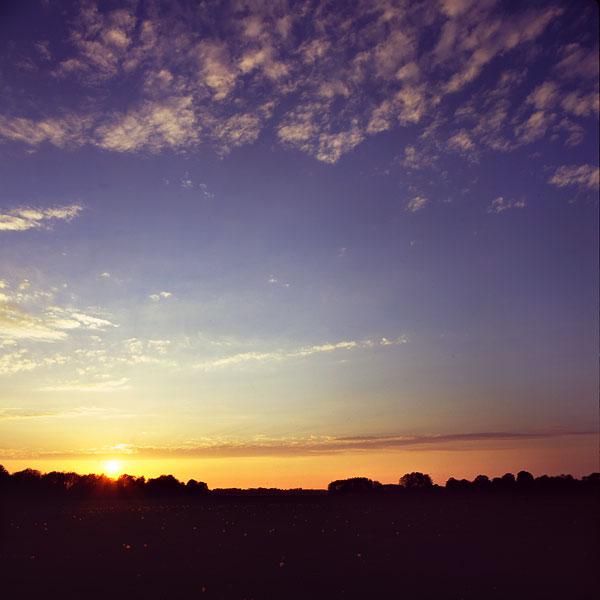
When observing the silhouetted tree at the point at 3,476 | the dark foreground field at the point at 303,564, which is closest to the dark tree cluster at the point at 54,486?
the silhouetted tree at the point at 3,476

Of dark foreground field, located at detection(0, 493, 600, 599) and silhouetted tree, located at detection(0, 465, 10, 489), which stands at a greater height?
dark foreground field, located at detection(0, 493, 600, 599)

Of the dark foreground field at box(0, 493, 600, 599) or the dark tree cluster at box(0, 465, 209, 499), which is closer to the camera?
the dark foreground field at box(0, 493, 600, 599)

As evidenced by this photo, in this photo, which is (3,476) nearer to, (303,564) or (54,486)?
(54,486)

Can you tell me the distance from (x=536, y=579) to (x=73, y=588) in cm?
1869

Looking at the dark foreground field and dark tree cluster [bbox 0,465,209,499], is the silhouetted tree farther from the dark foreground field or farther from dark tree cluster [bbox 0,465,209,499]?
the dark foreground field

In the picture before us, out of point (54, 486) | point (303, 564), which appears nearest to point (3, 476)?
point (54, 486)

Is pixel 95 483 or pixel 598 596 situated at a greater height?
pixel 598 596

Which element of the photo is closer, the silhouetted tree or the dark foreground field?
the dark foreground field

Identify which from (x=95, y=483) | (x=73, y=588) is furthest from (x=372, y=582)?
(x=95, y=483)

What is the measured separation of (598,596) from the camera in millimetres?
19656

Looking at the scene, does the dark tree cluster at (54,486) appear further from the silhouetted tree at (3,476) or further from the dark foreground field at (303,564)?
the dark foreground field at (303,564)

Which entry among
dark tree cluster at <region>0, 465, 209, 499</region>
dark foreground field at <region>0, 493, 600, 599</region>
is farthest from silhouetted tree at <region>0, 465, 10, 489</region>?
dark foreground field at <region>0, 493, 600, 599</region>

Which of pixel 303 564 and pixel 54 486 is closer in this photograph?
pixel 303 564

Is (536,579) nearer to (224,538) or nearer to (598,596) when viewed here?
(598,596)
